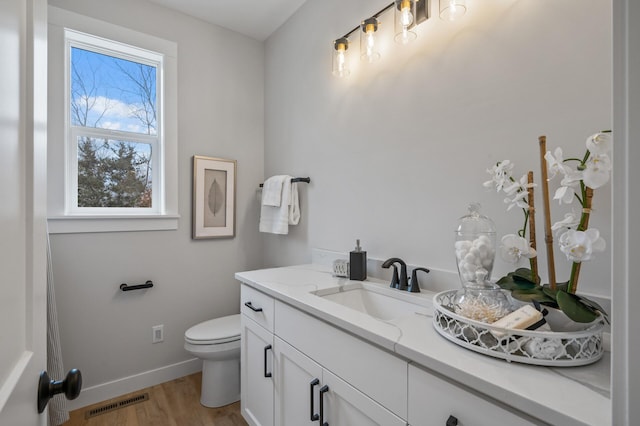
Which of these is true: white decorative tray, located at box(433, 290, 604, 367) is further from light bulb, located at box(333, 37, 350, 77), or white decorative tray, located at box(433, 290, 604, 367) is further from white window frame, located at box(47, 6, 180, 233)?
white window frame, located at box(47, 6, 180, 233)

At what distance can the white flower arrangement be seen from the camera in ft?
2.35

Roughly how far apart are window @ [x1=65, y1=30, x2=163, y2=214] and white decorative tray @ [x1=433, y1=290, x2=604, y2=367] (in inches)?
89.2

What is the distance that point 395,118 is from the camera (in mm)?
1615

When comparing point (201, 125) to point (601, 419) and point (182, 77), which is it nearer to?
point (182, 77)

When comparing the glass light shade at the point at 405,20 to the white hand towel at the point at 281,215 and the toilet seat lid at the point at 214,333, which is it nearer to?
the white hand towel at the point at 281,215

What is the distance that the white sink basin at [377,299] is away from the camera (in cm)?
137

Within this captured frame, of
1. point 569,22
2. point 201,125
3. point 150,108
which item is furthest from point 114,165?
point 569,22

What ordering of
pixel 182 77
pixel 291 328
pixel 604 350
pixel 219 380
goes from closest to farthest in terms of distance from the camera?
pixel 604 350
pixel 291 328
pixel 219 380
pixel 182 77

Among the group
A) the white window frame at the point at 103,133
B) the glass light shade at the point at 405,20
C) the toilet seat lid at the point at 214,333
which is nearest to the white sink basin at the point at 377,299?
the toilet seat lid at the point at 214,333

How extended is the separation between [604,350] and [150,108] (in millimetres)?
2794

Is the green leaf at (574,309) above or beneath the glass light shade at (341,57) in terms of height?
beneath

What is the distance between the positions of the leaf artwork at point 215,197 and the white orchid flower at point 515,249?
214 centimetres

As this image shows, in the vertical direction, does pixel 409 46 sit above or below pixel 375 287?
above
